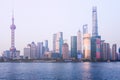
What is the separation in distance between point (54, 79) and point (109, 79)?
17.9 metres

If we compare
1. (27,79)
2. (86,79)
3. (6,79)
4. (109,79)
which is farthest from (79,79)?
(6,79)

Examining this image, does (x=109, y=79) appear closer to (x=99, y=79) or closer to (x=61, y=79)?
(x=99, y=79)

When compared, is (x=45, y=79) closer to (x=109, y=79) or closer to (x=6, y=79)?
(x=6, y=79)

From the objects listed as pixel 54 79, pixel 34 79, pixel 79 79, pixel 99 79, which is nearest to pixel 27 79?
pixel 34 79

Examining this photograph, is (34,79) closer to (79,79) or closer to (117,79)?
(79,79)

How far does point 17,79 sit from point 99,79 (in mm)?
26168

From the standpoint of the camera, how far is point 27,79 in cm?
9681

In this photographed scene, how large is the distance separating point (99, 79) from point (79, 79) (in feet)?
21.7

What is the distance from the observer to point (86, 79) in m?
99.4

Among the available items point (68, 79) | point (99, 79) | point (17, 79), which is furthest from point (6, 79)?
point (99, 79)

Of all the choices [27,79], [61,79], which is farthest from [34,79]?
[61,79]

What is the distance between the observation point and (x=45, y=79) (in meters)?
98.4

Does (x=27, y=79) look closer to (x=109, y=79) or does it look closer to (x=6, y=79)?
(x=6, y=79)

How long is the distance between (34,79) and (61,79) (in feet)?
27.7
